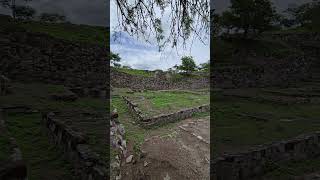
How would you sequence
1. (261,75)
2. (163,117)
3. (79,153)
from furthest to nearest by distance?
(261,75) < (163,117) < (79,153)

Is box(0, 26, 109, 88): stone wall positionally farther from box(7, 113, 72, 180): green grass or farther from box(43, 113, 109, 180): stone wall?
box(43, 113, 109, 180): stone wall

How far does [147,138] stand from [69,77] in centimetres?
1390

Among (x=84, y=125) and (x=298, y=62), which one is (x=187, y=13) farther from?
(x=298, y=62)

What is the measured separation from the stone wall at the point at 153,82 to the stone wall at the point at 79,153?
28.1 meters

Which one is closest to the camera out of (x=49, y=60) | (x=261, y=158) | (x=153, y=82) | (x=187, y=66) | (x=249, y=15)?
(x=261, y=158)

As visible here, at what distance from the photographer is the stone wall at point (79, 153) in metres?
5.54

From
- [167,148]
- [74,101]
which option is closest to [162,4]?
[167,148]

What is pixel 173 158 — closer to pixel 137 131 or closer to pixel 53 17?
pixel 137 131

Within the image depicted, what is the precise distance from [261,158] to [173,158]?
3.26 m

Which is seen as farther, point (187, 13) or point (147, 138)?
point (147, 138)

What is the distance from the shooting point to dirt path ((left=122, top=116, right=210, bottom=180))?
29.1 feet

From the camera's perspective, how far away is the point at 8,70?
20.5 metres

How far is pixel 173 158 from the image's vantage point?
Answer: 9.95 metres

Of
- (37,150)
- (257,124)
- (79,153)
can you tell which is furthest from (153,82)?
(79,153)
